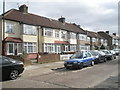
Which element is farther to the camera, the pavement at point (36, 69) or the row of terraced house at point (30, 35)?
the row of terraced house at point (30, 35)

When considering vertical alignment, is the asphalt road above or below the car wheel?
below

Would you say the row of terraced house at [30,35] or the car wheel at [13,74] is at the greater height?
the row of terraced house at [30,35]

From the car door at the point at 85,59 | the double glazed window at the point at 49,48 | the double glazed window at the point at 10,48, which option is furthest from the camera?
the double glazed window at the point at 49,48

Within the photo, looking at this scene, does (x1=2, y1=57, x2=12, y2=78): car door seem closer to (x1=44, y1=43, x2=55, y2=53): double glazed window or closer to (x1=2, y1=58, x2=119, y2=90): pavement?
(x1=2, y1=58, x2=119, y2=90): pavement

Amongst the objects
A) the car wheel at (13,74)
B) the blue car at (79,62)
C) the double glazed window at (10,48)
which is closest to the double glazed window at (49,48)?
the double glazed window at (10,48)

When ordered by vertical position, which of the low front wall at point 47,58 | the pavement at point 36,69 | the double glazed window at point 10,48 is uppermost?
the double glazed window at point 10,48

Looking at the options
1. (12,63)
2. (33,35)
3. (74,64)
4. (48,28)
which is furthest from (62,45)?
(12,63)

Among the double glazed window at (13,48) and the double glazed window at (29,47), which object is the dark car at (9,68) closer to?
the double glazed window at (13,48)

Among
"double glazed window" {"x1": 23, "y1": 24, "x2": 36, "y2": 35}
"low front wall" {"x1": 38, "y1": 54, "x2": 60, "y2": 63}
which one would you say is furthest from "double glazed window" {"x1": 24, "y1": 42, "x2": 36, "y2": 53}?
"low front wall" {"x1": 38, "y1": 54, "x2": 60, "y2": 63}

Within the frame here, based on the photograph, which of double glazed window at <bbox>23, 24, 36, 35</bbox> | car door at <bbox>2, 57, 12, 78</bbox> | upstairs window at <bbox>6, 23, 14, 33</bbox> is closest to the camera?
car door at <bbox>2, 57, 12, 78</bbox>

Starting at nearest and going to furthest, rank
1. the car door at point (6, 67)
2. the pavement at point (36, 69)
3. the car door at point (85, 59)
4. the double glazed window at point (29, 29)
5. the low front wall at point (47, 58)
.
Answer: the car door at point (6, 67) < the pavement at point (36, 69) < the car door at point (85, 59) < the low front wall at point (47, 58) < the double glazed window at point (29, 29)

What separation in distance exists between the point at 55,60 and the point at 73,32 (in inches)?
681

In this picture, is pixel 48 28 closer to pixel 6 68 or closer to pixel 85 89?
pixel 6 68

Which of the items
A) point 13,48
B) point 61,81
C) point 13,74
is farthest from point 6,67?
point 13,48
